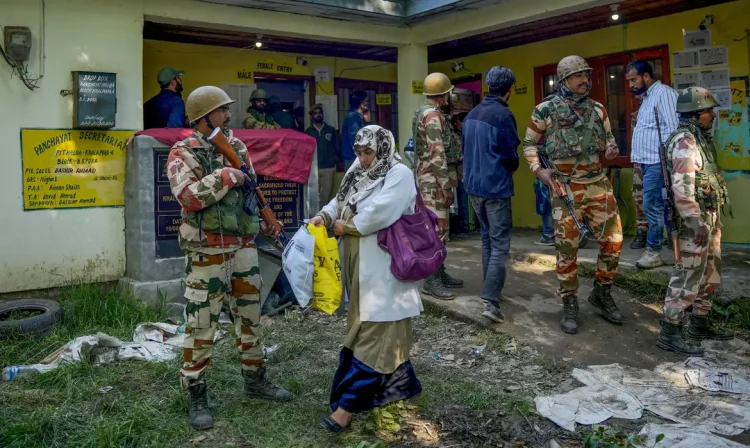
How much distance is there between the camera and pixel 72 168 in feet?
19.9

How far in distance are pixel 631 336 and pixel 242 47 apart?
690cm

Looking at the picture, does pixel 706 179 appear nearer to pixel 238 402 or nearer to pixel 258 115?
pixel 238 402

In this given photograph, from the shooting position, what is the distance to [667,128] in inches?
256

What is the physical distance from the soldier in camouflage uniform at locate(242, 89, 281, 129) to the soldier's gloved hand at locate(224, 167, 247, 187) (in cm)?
407

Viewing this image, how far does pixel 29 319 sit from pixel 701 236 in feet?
17.6

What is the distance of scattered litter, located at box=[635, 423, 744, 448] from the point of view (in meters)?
3.26

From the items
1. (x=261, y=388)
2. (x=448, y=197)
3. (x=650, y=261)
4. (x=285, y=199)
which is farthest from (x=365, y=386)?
(x=650, y=261)

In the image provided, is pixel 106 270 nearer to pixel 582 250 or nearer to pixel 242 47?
pixel 242 47

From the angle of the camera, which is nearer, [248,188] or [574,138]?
[248,188]

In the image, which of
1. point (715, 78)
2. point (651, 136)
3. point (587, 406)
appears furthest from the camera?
point (715, 78)

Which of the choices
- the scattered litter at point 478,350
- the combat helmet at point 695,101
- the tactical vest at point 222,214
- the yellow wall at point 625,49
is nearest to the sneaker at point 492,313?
the scattered litter at point 478,350

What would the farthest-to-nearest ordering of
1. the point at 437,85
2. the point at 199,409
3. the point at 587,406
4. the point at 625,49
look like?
the point at 625,49 → the point at 437,85 → the point at 587,406 → the point at 199,409

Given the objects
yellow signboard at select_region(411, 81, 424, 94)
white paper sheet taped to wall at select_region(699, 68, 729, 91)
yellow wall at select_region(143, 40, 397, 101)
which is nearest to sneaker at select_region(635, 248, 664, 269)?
white paper sheet taped to wall at select_region(699, 68, 729, 91)

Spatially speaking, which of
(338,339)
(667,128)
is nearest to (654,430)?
(338,339)
